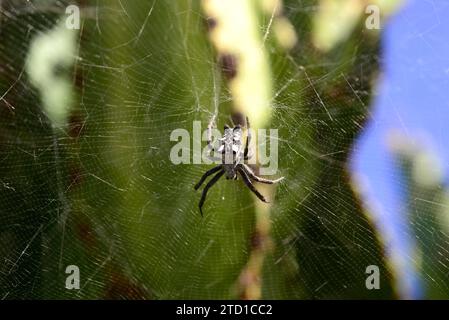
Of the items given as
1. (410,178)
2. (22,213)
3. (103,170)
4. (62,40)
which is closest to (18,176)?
(22,213)

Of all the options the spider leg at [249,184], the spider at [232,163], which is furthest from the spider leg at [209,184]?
the spider leg at [249,184]

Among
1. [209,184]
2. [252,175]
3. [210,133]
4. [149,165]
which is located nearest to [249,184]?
[252,175]

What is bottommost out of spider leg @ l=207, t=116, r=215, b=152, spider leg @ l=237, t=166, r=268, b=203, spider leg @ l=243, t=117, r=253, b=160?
spider leg @ l=237, t=166, r=268, b=203

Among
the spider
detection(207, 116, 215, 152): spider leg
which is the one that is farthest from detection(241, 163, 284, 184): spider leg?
detection(207, 116, 215, 152): spider leg

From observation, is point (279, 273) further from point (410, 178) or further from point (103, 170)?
point (103, 170)

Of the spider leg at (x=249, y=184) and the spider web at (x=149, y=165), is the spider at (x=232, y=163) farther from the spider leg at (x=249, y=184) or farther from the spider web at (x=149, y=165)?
the spider web at (x=149, y=165)

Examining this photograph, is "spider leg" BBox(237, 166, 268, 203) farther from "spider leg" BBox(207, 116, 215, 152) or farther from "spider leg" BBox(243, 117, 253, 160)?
"spider leg" BBox(207, 116, 215, 152)
